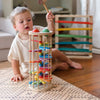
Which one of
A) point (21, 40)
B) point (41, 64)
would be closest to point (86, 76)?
point (41, 64)

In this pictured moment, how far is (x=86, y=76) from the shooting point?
126cm

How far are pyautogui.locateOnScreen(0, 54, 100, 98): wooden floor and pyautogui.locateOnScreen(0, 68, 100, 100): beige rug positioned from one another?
69mm

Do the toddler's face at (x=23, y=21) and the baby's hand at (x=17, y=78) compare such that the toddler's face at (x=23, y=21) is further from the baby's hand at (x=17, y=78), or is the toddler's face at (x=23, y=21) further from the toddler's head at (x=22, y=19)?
the baby's hand at (x=17, y=78)

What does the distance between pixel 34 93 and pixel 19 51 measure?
35cm

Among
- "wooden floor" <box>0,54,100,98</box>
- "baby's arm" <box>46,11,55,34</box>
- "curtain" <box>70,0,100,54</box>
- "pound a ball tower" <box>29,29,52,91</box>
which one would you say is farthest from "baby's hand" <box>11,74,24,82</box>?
"curtain" <box>70,0,100,54</box>

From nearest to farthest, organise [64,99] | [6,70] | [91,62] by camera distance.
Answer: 1. [64,99]
2. [6,70]
3. [91,62]

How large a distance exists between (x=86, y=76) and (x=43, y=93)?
42 cm

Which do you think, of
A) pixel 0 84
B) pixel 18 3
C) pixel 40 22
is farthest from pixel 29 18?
pixel 40 22

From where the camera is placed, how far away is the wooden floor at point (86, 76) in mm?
1065

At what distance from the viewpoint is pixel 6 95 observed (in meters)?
0.96

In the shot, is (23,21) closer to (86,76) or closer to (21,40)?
(21,40)

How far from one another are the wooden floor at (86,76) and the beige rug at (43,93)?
7 cm

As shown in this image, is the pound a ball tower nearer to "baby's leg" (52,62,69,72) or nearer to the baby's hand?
the baby's hand

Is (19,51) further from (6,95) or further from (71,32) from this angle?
(71,32)
